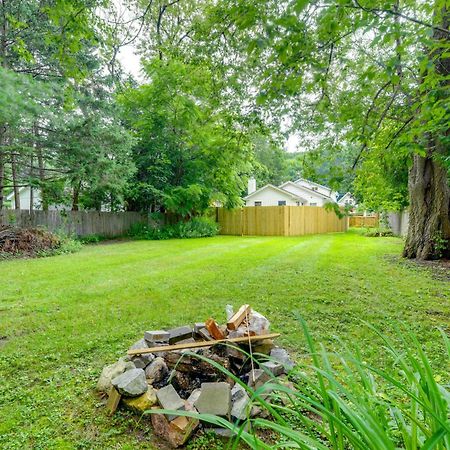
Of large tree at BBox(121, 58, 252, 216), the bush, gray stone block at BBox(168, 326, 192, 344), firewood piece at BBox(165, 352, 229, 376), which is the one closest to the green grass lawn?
firewood piece at BBox(165, 352, 229, 376)

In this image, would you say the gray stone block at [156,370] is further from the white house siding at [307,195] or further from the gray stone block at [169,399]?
the white house siding at [307,195]

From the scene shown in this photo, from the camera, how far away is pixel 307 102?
15.0 ft

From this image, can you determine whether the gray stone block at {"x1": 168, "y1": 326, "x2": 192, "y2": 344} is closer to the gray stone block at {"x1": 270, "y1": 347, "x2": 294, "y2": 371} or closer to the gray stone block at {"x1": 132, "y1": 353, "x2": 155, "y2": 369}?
the gray stone block at {"x1": 132, "y1": 353, "x2": 155, "y2": 369}

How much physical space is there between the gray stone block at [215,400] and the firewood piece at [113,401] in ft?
1.62

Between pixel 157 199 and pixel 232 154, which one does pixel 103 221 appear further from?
pixel 232 154

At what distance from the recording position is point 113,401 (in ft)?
6.12

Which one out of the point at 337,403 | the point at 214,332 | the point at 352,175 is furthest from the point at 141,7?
the point at 337,403

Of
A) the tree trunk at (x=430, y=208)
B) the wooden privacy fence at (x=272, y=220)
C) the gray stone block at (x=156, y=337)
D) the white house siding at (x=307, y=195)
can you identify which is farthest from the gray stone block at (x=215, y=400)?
the white house siding at (x=307, y=195)

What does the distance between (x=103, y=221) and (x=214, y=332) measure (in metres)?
11.5

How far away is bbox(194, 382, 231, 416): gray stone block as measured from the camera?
1683 mm

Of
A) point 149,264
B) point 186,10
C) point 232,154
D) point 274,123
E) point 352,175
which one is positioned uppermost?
point 186,10

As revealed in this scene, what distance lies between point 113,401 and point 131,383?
164mm

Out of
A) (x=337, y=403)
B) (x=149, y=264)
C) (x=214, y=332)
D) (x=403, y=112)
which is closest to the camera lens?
(x=337, y=403)

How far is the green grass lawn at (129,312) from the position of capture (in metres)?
1.81
